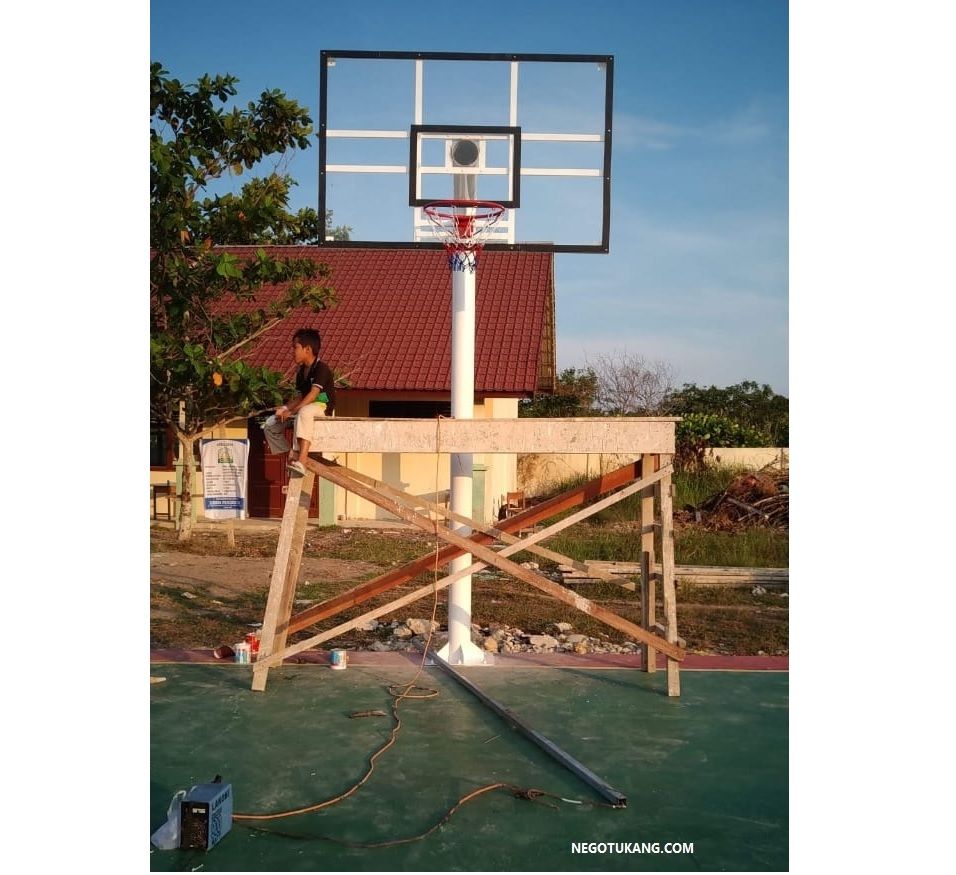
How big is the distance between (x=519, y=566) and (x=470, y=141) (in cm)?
324

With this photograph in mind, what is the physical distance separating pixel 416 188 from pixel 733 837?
4.91m

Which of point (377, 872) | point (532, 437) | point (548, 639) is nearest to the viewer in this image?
point (377, 872)

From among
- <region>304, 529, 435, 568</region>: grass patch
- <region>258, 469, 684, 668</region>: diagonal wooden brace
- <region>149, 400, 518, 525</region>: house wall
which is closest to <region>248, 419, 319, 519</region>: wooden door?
<region>149, 400, 518, 525</region>: house wall

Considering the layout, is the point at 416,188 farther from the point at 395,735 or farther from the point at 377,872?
the point at 377,872

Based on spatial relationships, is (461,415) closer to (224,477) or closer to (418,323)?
(224,477)

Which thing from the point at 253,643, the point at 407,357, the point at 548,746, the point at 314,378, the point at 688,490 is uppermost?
the point at 407,357

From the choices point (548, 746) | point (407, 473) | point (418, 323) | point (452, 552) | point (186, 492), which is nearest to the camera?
point (548, 746)

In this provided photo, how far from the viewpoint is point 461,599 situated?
22.8 feet

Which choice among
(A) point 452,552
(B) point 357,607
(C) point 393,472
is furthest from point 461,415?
(C) point 393,472

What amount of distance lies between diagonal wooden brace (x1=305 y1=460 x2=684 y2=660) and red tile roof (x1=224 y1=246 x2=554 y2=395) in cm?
774

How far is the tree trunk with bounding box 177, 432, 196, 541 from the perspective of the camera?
42.2 ft

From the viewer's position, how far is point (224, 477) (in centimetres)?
1253

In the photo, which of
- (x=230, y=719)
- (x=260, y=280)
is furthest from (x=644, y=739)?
(x=260, y=280)

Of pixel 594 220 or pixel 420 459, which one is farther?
pixel 420 459
